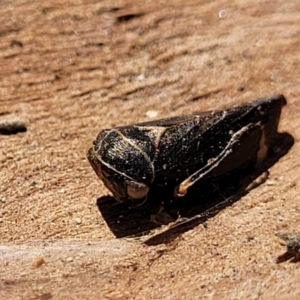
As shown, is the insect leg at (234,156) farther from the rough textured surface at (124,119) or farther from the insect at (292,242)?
the insect at (292,242)

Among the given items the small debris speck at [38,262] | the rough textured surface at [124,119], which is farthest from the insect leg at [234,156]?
the small debris speck at [38,262]

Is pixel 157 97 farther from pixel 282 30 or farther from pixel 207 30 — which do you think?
pixel 282 30

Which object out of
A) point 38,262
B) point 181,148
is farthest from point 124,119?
point 38,262

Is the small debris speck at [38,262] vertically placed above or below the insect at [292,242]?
above

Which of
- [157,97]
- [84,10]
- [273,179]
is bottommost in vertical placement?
[273,179]

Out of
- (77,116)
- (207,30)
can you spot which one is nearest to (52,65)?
(77,116)

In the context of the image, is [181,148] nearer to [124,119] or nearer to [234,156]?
[234,156]

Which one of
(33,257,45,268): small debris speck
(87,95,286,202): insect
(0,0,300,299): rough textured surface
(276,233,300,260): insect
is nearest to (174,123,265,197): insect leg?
(87,95,286,202): insect
